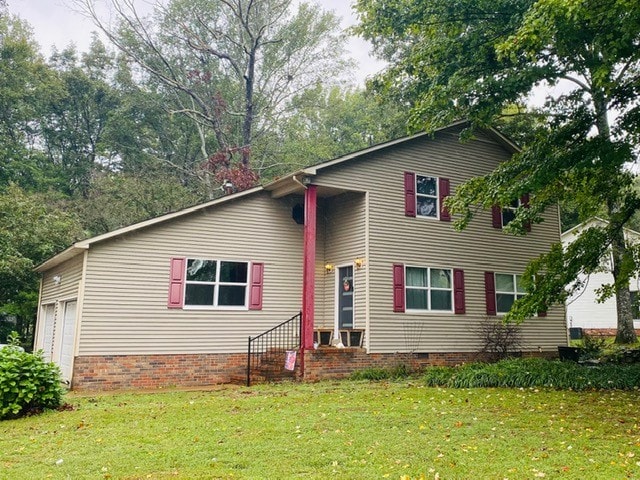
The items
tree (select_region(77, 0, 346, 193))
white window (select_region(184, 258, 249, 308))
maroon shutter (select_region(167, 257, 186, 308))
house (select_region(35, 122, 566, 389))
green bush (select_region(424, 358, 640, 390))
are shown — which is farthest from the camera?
tree (select_region(77, 0, 346, 193))

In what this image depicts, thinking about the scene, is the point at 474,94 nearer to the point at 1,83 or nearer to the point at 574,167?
the point at 574,167

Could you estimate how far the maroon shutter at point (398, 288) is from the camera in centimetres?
1354

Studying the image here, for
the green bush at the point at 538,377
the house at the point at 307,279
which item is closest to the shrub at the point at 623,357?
the green bush at the point at 538,377

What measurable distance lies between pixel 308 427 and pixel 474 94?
27.4 ft

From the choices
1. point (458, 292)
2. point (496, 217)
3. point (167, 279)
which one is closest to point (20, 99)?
point (167, 279)

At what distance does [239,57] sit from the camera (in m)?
29.1

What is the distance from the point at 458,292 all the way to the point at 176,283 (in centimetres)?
770

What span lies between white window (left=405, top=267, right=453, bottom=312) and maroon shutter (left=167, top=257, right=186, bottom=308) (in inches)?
230

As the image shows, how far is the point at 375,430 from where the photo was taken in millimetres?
6273

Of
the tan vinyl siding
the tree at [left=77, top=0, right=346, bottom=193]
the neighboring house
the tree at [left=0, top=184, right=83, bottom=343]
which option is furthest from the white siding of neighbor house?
the neighboring house

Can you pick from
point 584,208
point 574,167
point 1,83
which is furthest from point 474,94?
point 1,83

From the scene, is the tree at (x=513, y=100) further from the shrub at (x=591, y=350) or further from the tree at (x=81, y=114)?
the tree at (x=81, y=114)

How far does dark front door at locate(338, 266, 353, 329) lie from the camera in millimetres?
13836

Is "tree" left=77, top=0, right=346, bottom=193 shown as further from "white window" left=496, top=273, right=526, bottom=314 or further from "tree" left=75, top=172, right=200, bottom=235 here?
"white window" left=496, top=273, right=526, bottom=314
